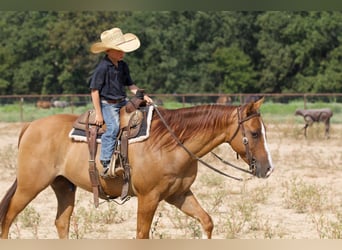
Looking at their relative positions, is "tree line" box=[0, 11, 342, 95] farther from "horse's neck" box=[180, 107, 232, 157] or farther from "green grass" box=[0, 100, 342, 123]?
"horse's neck" box=[180, 107, 232, 157]

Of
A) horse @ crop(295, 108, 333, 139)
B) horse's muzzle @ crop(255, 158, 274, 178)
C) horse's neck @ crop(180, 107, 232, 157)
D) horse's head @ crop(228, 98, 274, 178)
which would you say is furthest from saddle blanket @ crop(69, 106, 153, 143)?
horse @ crop(295, 108, 333, 139)

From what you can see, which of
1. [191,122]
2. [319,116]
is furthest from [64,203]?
[319,116]

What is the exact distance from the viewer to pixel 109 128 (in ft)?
15.7

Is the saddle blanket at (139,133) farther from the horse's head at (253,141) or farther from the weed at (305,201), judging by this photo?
the weed at (305,201)

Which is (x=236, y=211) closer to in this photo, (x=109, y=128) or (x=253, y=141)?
(x=253, y=141)

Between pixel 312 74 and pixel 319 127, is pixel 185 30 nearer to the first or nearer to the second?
pixel 312 74

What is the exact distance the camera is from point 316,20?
45125 millimetres

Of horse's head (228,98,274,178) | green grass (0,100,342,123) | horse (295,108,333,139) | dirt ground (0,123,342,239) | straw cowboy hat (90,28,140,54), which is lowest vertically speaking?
green grass (0,100,342,123)

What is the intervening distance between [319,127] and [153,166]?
16.5m

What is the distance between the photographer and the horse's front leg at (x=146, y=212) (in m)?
4.72

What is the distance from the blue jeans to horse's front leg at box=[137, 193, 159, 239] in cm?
46

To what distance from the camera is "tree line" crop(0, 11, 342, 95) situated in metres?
46.9
